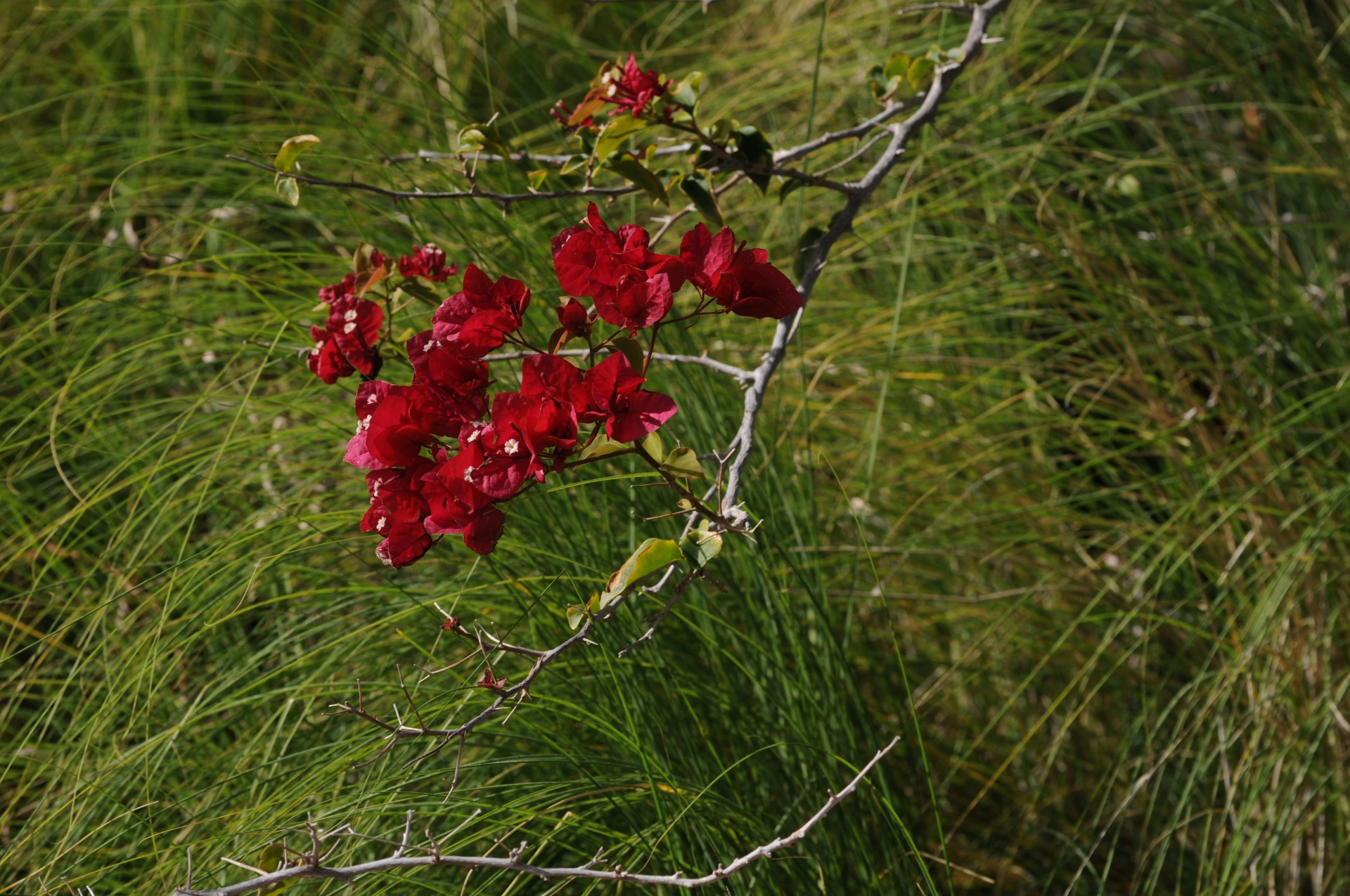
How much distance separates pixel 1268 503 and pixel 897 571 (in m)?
0.54

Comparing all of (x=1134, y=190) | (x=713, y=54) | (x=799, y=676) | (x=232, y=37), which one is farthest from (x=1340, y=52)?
(x=232, y=37)

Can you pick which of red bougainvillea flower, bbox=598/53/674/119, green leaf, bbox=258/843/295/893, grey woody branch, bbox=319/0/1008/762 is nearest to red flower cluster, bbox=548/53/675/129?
red bougainvillea flower, bbox=598/53/674/119

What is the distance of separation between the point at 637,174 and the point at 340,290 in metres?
0.29

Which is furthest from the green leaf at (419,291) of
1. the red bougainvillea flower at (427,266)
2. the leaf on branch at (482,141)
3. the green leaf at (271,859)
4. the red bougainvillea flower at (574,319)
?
the green leaf at (271,859)

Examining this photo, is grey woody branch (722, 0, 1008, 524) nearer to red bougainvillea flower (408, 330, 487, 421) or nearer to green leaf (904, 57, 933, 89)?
green leaf (904, 57, 933, 89)

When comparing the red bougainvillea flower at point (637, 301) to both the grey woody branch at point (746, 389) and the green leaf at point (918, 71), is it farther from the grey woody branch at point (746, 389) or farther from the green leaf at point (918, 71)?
the green leaf at point (918, 71)

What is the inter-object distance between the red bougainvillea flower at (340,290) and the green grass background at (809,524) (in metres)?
0.24

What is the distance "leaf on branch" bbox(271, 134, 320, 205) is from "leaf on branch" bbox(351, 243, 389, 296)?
7 cm

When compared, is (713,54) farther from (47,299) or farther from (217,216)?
(47,299)

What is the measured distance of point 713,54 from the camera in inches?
89.4

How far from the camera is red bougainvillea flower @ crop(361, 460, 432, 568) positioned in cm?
70

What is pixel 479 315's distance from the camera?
0.73m

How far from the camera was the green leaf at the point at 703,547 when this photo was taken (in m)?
0.71

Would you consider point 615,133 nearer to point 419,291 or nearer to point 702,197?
point 702,197
